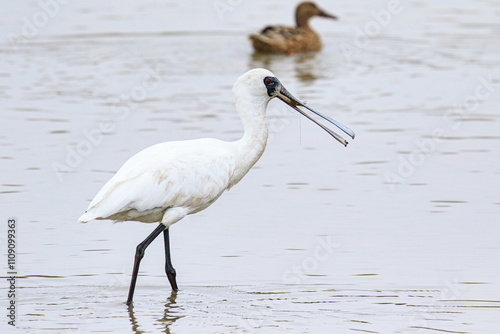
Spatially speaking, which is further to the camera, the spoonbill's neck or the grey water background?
the spoonbill's neck

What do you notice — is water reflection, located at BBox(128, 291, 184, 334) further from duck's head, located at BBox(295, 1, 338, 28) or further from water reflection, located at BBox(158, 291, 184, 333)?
duck's head, located at BBox(295, 1, 338, 28)

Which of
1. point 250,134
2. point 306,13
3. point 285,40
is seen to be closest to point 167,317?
point 250,134

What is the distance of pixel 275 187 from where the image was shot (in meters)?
10.8

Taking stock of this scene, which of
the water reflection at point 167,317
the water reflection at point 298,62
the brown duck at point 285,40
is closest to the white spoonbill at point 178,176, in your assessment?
the water reflection at point 167,317

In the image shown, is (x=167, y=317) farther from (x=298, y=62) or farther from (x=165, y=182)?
(x=298, y=62)

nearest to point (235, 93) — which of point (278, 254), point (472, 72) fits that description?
point (278, 254)

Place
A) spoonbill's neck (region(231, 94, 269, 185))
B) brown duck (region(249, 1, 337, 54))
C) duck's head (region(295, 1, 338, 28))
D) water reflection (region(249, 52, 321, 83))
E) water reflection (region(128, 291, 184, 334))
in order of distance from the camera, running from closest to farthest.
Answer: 1. water reflection (region(128, 291, 184, 334))
2. spoonbill's neck (region(231, 94, 269, 185))
3. water reflection (region(249, 52, 321, 83))
4. brown duck (region(249, 1, 337, 54))
5. duck's head (region(295, 1, 338, 28))

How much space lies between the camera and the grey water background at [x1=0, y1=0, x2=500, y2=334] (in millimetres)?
7434

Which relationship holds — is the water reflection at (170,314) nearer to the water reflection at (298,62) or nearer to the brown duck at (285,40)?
the water reflection at (298,62)

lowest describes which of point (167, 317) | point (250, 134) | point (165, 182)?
point (167, 317)

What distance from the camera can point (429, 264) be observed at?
27.3 ft

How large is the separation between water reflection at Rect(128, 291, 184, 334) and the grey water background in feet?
0.07

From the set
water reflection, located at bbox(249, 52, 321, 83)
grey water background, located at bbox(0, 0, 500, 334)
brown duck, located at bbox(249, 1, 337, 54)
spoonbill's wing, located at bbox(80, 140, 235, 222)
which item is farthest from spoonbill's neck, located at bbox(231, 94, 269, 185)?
brown duck, located at bbox(249, 1, 337, 54)

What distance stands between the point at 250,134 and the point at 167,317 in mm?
1507
